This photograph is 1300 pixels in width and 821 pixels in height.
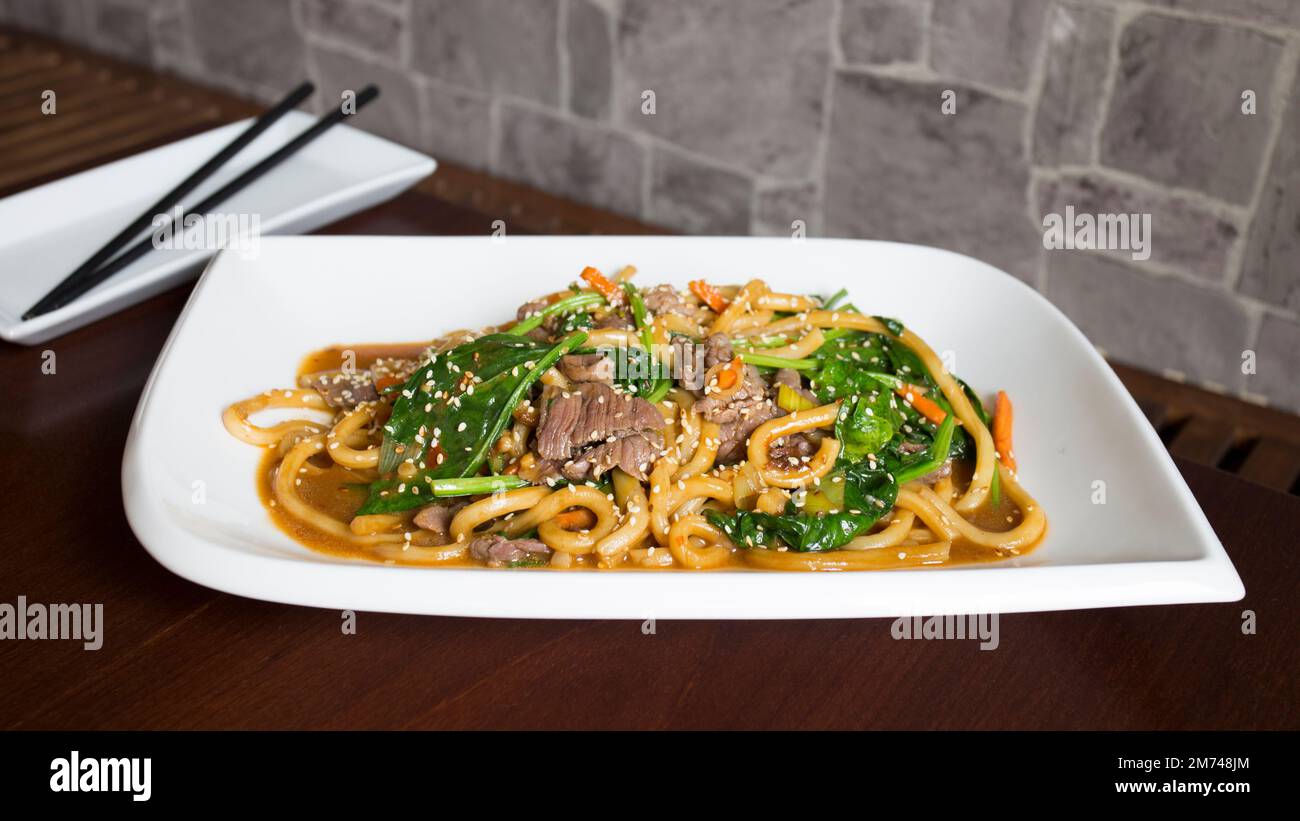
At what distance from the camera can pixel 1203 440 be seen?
2736mm

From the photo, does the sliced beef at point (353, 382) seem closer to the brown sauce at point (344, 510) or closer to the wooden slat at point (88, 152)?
the brown sauce at point (344, 510)

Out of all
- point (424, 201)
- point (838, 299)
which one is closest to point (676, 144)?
point (424, 201)

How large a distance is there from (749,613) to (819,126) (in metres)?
2.84

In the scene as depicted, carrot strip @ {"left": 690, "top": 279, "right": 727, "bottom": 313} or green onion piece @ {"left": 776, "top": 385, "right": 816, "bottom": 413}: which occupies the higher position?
carrot strip @ {"left": 690, "top": 279, "right": 727, "bottom": 313}

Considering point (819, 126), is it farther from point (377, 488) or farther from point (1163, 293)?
point (377, 488)

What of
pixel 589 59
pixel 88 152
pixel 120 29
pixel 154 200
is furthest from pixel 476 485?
pixel 120 29

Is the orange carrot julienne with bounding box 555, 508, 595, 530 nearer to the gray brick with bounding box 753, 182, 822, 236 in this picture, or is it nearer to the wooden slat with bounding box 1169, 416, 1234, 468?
the wooden slat with bounding box 1169, 416, 1234, 468

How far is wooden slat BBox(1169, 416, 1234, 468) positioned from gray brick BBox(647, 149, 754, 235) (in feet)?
6.31

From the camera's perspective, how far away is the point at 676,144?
14.2 ft

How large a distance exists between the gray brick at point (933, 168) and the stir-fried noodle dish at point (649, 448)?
180 centimetres

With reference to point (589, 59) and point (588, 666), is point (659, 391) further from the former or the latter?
point (589, 59)

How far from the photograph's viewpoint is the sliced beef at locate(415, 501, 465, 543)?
1771mm

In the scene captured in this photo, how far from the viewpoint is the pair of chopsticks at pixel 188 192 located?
2.22 metres

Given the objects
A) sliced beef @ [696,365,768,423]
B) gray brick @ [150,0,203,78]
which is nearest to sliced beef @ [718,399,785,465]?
sliced beef @ [696,365,768,423]
